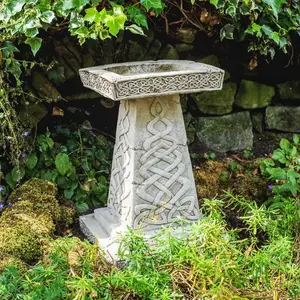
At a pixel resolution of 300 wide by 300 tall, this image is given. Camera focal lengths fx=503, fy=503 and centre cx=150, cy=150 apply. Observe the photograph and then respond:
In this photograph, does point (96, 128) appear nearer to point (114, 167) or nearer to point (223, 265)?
point (114, 167)

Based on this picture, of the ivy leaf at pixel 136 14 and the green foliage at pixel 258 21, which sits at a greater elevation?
the ivy leaf at pixel 136 14

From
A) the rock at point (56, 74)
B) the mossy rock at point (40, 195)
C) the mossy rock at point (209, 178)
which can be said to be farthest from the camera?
the mossy rock at point (209, 178)

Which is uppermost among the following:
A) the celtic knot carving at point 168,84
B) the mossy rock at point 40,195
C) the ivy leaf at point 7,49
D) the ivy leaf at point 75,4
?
the ivy leaf at point 75,4

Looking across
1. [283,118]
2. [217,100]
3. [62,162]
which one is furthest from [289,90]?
[62,162]

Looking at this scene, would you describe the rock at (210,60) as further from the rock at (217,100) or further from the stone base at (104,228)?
the stone base at (104,228)

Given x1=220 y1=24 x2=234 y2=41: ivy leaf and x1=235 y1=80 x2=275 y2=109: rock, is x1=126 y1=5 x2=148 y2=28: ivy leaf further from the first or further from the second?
x1=235 y1=80 x2=275 y2=109: rock

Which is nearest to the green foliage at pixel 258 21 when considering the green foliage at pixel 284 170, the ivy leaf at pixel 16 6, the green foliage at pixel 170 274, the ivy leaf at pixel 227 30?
the ivy leaf at pixel 227 30

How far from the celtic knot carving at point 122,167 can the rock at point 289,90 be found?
1.37 meters

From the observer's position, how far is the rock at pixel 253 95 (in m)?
3.14

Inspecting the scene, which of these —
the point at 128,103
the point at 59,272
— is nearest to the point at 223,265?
the point at 59,272

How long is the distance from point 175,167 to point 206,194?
59 cm

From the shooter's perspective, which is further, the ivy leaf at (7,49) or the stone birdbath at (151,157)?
the ivy leaf at (7,49)

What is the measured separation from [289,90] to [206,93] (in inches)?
23.1

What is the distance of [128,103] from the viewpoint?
2209 millimetres
